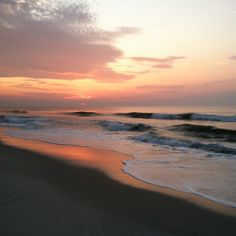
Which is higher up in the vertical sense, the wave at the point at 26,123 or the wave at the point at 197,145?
the wave at the point at 197,145

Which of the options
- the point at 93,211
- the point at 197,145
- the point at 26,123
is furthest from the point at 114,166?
the point at 26,123

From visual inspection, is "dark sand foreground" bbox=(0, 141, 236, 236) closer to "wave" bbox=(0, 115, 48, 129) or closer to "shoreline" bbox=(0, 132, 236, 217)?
"shoreline" bbox=(0, 132, 236, 217)

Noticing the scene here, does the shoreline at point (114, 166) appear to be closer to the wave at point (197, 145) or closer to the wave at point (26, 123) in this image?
the wave at point (197, 145)

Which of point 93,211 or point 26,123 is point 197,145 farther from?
point 26,123

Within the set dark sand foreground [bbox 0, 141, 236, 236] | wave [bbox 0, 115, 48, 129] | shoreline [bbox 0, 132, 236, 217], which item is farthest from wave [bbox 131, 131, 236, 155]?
wave [bbox 0, 115, 48, 129]

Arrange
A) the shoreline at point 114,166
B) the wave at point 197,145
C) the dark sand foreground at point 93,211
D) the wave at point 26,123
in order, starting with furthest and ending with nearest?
the wave at point 26,123 → the wave at point 197,145 → the shoreline at point 114,166 → the dark sand foreground at point 93,211

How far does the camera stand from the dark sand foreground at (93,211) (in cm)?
399

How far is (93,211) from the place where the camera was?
184 inches

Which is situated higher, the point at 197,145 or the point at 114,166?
the point at 197,145

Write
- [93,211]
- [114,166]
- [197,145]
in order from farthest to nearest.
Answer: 1. [197,145]
2. [114,166]
3. [93,211]

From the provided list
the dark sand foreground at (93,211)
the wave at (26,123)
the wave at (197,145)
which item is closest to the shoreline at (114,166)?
the dark sand foreground at (93,211)

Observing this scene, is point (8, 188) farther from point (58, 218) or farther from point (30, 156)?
point (30, 156)

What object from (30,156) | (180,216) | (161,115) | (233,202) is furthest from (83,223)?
(161,115)

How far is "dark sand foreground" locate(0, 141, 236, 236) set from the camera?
3994mm
